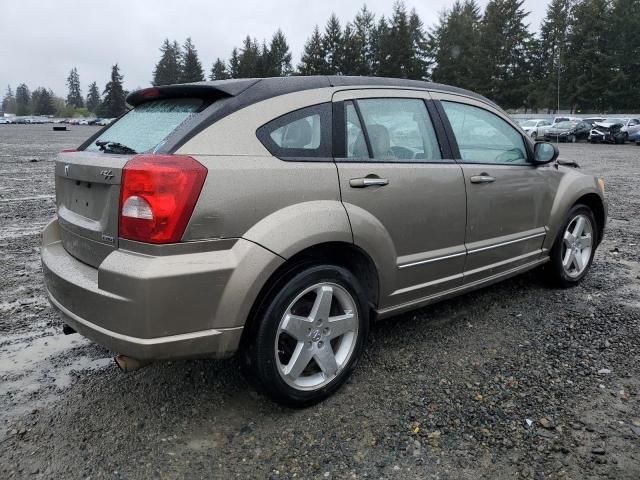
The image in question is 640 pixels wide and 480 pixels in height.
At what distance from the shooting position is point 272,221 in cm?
250

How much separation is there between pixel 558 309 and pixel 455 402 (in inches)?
71.3

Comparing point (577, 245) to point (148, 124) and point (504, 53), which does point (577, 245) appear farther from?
point (504, 53)

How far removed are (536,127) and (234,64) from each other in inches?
2757

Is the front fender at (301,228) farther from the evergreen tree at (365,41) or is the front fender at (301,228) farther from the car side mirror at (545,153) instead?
the evergreen tree at (365,41)

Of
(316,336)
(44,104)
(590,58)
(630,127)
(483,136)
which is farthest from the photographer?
(44,104)

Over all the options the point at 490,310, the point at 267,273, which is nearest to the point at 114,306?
the point at 267,273

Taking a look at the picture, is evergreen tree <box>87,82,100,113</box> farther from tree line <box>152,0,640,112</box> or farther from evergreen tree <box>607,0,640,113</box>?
evergreen tree <box>607,0,640,113</box>

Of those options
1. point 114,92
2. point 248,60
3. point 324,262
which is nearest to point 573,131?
point 324,262

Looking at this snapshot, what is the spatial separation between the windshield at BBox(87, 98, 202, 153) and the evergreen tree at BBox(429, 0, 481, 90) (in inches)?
2620

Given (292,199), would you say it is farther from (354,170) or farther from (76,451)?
(76,451)

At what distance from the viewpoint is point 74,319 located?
259cm

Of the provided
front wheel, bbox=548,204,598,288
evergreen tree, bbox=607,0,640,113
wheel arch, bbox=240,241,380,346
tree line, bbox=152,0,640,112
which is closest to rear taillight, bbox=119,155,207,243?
wheel arch, bbox=240,241,380,346

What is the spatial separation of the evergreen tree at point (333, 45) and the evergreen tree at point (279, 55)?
11420 millimetres

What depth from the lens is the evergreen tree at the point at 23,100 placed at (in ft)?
472
